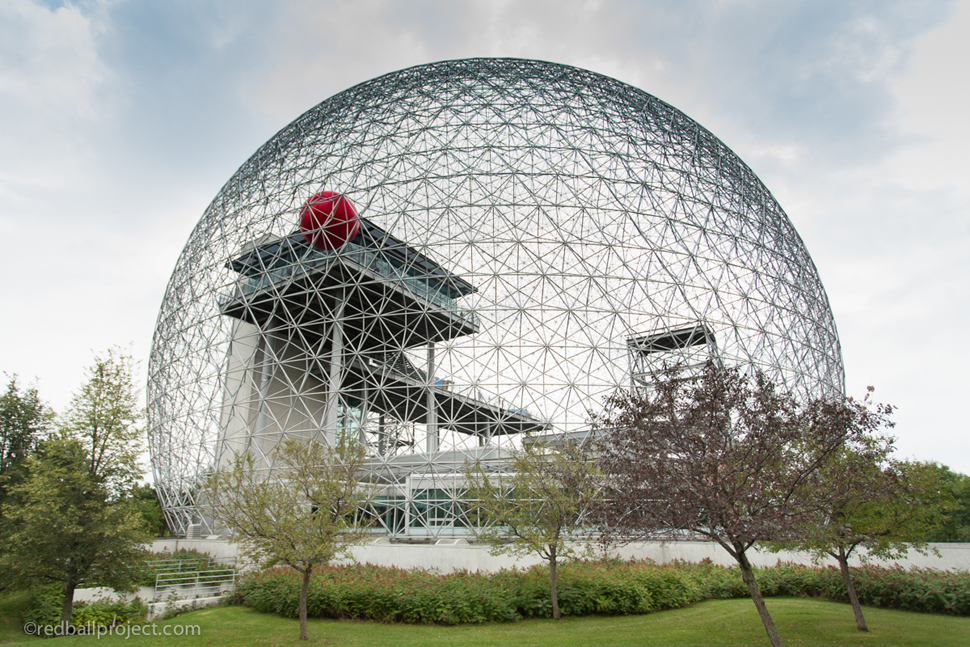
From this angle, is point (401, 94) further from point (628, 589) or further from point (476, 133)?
point (628, 589)

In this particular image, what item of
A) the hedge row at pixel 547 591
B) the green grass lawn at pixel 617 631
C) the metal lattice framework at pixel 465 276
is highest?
the metal lattice framework at pixel 465 276

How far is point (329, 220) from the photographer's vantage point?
22.0 meters

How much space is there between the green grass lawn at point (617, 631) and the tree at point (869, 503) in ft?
3.08

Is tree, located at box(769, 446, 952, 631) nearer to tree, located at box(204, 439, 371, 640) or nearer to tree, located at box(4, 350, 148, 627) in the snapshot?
tree, located at box(204, 439, 371, 640)

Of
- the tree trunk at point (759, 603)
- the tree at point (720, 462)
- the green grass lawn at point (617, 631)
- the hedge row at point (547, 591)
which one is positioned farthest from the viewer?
the hedge row at point (547, 591)

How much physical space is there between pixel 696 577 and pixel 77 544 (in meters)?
13.9

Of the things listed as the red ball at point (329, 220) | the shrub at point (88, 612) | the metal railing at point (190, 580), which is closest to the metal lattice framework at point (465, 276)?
the red ball at point (329, 220)

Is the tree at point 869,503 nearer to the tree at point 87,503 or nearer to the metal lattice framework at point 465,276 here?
the metal lattice framework at point 465,276

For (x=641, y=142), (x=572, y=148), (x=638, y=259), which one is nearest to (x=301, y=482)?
(x=638, y=259)

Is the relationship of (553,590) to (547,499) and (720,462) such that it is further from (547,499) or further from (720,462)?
(720,462)

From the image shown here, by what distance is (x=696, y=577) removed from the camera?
13742 millimetres

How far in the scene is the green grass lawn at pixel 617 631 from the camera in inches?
356

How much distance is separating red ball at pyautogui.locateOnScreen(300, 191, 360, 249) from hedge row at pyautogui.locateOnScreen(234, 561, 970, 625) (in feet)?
42.4

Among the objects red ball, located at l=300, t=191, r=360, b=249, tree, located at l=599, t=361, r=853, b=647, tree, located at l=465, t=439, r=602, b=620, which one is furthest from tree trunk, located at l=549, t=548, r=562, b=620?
red ball, located at l=300, t=191, r=360, b=249
